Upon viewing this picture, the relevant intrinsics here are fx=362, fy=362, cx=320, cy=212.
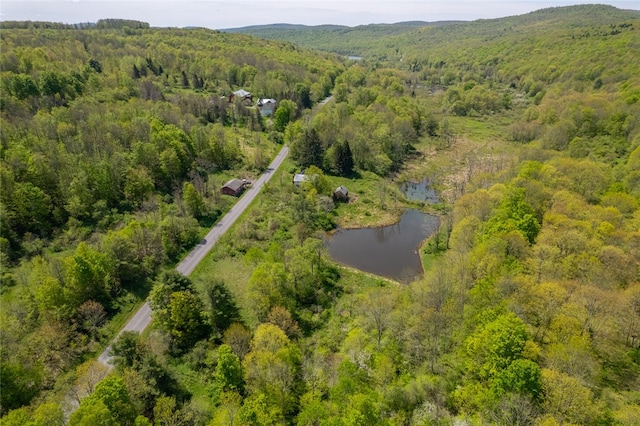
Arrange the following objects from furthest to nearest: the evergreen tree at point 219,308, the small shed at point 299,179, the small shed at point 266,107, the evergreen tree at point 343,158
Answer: the small shed at point 266,107 < the evergreen tree at point 343,158 < the small shed at point 299,179 < the evergreen tree at point 219,308

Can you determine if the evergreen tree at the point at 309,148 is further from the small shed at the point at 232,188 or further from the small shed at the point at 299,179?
the small shed at the point at 232,188

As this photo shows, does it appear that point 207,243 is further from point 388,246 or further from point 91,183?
point 388,246

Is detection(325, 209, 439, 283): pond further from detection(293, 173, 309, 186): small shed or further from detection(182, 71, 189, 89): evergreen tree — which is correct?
detection(182, 71, 189, 89): evergreen tree

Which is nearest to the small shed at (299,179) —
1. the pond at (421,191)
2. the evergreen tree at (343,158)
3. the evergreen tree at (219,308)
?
the evergreen tree at (343,158)

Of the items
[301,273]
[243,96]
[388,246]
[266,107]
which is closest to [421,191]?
[388,246]

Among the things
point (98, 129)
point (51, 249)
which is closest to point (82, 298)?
point (51, 249)

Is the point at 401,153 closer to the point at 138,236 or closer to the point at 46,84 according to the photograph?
the point at 138,236
